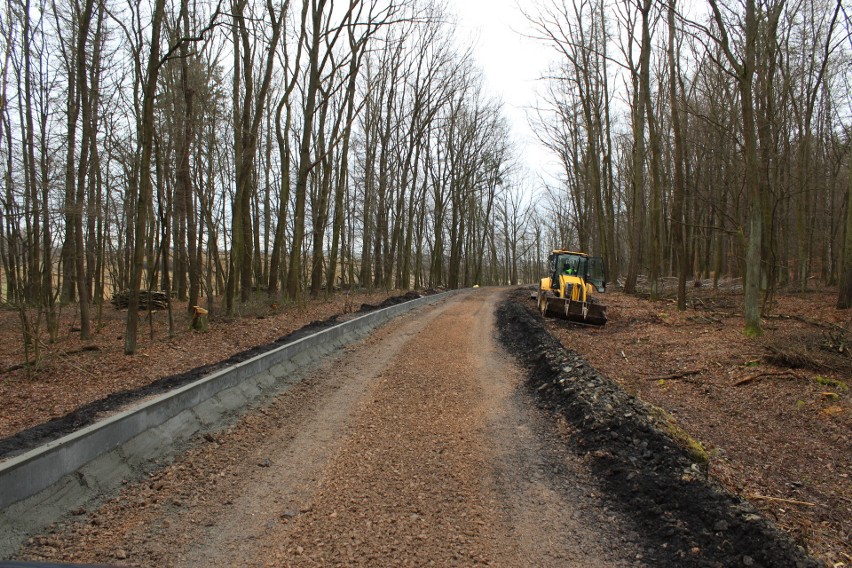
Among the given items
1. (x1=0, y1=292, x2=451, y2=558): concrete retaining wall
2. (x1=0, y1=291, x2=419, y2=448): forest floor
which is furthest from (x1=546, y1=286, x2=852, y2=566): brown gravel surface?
(x1=0, y1=291, x2=419, y2=448): forest floor

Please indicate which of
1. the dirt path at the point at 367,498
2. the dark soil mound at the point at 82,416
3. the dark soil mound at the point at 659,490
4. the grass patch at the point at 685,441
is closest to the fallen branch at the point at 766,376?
the dark soil mound at the point at 659,490

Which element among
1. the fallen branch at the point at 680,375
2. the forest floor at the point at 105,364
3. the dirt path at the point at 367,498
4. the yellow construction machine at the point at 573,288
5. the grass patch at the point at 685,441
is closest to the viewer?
the dirt path at the point at 367,498

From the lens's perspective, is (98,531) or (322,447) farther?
(322,447)

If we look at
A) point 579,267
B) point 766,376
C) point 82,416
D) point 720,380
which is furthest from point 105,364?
point 579,267

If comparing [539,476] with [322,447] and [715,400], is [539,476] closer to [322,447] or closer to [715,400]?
[322,447]

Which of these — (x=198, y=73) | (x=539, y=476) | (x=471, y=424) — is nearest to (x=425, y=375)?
(x=471, y=424)

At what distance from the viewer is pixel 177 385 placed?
7.07 meters

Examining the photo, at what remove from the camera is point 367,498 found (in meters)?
4.39

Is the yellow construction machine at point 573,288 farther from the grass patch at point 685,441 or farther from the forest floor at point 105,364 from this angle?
Result: the grass patch at point 685,441

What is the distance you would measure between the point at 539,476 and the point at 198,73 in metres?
15.3

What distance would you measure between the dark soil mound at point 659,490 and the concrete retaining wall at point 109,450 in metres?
4.18

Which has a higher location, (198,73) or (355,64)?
(355,64)

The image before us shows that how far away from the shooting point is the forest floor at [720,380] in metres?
4.57

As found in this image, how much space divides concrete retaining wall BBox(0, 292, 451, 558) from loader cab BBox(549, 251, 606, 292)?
13.0m
